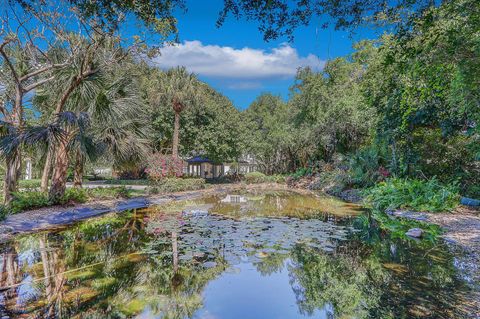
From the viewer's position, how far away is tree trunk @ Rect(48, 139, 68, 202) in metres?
9.43

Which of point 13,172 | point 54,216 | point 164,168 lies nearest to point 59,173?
point 13,172

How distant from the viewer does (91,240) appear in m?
6.31

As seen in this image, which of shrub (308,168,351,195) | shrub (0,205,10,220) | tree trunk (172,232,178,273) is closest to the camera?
tree trunk (172,232,178,273)

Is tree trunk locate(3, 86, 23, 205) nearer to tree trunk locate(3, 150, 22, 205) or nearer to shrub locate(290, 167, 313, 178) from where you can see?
A: tree trunk locate(3, 150, 22, 205)

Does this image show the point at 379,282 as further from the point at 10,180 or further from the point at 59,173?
the point at 10,180

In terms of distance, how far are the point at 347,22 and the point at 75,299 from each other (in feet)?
16.4

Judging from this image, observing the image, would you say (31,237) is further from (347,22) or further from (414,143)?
(414,143)

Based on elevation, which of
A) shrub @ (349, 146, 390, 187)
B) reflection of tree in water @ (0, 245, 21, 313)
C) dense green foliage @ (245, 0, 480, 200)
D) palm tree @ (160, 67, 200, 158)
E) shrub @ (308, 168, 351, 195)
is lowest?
reflection of tree in water @ (0, 245, 21, 313)

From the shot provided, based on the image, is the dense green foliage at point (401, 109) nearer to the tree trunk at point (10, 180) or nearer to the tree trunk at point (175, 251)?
the tree trunk at point (175, 251)

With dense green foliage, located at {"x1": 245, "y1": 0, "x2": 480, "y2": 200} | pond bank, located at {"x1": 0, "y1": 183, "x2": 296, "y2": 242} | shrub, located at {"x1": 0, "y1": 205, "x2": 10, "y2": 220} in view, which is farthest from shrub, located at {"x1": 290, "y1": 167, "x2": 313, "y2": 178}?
shrub, located at {"x1": 0, "y1": 205, "x2": 10, "y2": 220}

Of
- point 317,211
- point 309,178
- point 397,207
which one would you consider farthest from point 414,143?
point 309,178

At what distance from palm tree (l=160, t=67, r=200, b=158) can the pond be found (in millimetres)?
14283

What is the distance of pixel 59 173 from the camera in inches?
375

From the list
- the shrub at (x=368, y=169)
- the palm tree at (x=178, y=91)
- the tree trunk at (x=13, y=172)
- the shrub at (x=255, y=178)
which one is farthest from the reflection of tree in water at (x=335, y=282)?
the shrub at (x=255, y=178)
